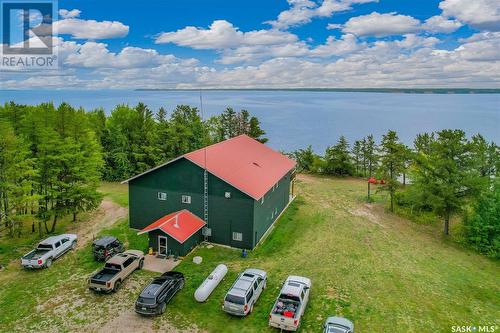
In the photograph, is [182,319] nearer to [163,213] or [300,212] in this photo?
[163,213]

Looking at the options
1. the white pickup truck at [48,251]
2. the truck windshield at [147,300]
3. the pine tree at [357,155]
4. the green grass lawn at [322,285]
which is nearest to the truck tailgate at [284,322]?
the green grass lawn at [322,285]

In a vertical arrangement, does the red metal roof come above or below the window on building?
above

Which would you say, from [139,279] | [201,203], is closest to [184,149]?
[201,203]

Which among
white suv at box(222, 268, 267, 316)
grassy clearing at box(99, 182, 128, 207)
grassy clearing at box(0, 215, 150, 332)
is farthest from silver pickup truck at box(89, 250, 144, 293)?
grassy clearing at box(99, 182, 128, 207)

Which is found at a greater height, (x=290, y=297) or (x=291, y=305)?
(x=290, y=297)

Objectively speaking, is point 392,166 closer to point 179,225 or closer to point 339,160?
point 339,160

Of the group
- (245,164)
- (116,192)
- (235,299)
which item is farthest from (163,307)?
(116,192)

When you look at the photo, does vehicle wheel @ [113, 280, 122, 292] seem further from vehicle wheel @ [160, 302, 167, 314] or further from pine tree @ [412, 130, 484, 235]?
pine tree @ [412, 130, 484, 235]
